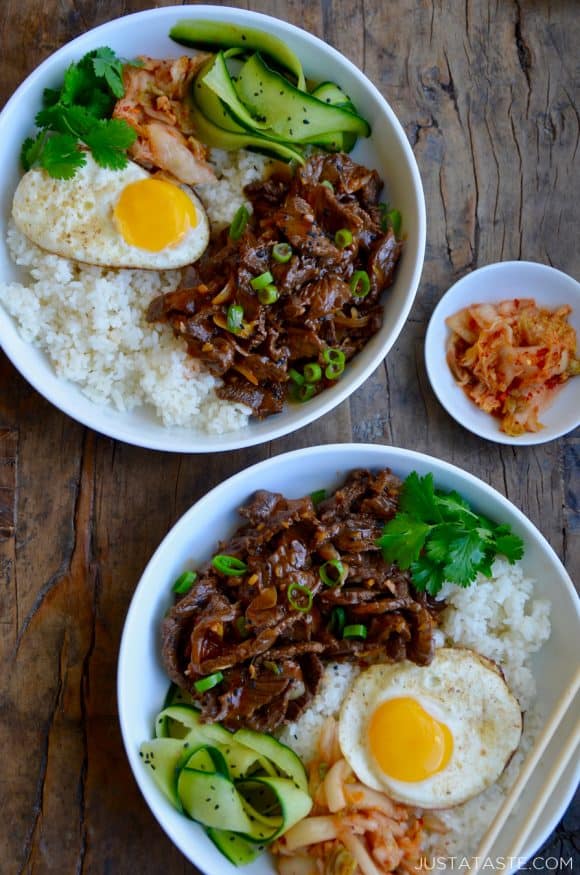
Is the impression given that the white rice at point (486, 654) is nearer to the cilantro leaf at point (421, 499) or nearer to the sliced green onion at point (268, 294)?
the cilantro leaf at point (421, 499)

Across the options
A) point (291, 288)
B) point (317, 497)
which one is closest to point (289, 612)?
point (317, 497)

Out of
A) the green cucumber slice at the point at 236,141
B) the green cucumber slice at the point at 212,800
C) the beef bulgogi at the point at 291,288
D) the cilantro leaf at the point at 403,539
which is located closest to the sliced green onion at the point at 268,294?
the beef bulgogi at the point at 291,288

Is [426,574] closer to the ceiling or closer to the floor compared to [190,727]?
closer to the ceiling

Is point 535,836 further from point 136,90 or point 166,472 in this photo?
point 136,90

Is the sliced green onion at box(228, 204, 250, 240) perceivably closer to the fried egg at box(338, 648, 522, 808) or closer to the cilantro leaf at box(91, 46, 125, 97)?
the cilantro leaf at box(91, 46, 125, 97)

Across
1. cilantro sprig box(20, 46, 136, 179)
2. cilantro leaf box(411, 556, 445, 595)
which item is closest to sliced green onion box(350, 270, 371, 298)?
cilantro sprig box(20, 46, 136, 179)

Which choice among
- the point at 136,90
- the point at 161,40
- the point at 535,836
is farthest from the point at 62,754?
the point at 161,40

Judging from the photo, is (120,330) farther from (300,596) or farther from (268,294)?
(300,596)
